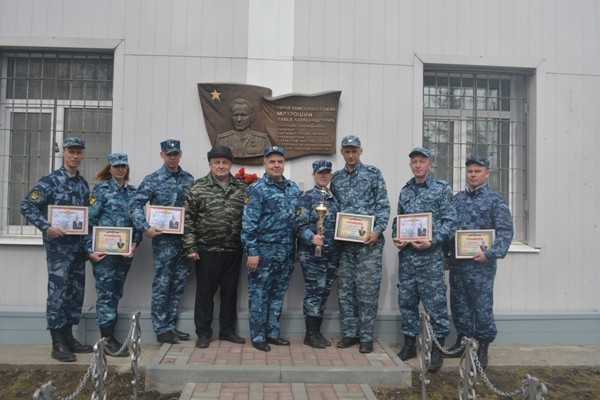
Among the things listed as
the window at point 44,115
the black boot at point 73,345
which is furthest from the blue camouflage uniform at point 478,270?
the window at point 44,115

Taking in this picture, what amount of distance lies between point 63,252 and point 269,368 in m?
2.52

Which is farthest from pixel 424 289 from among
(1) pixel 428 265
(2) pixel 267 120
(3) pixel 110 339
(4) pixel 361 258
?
(3) pixel 110 339

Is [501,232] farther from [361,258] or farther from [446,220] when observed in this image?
[361,258]

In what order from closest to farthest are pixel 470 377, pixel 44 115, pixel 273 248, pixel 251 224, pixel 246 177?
pixel 470 377 → pixel 251 224 → pixel 273 248 → pixel 246 177 → pixel 44 115

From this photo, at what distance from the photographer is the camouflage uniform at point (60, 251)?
4.61 meters

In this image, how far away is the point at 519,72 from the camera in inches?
240

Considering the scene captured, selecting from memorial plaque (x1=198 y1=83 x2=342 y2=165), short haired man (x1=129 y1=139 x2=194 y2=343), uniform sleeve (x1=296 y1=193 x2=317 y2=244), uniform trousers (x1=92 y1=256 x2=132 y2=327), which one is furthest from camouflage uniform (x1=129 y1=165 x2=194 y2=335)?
uniform sleeve (x1=296 y1=193 x2=317 y2=244)

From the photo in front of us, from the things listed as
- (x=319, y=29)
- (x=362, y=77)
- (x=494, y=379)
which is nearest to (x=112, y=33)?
(x=319, y=29)

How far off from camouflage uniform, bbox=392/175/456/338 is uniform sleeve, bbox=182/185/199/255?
7.54ft

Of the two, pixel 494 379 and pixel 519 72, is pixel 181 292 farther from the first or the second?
pixel 519 72

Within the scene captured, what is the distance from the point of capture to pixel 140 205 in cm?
483

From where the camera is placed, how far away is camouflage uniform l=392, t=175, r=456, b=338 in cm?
460

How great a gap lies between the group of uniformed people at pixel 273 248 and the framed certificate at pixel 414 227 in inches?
2.1

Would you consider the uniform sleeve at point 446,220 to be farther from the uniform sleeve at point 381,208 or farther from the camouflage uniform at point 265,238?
the camouflage uniform at point 265,238
